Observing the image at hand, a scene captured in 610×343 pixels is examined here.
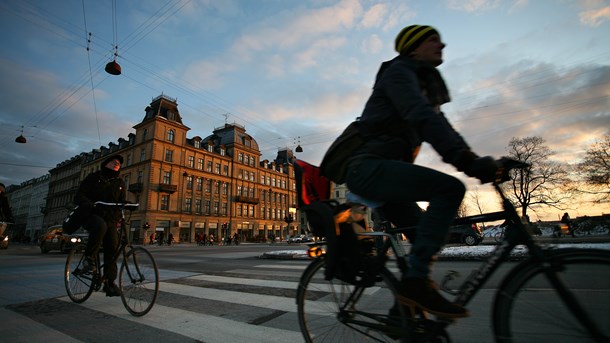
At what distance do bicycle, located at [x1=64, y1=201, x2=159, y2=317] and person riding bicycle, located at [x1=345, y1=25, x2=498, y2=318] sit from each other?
2.82 meters

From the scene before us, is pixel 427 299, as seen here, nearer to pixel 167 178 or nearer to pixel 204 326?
pixel 204 326

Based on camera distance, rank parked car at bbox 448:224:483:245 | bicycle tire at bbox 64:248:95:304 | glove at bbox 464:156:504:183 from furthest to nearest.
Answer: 1. bicycle tire at bbox 64:248:95:304
2. parked car at bbox 448:224:483:245
3. glove at bbox 464:156:504:183

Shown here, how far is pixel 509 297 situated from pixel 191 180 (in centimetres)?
5004

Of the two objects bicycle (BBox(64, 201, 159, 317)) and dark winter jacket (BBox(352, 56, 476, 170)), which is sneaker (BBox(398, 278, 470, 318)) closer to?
dark winter jacket (BBox(352, 56, 476, 170))

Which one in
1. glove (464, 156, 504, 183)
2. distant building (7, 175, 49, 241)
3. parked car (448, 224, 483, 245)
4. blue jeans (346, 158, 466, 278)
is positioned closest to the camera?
glove (464, 156, 504, 183)

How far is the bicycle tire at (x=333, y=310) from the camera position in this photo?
181 cm

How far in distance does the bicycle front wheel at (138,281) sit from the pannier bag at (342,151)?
2574 millimetres

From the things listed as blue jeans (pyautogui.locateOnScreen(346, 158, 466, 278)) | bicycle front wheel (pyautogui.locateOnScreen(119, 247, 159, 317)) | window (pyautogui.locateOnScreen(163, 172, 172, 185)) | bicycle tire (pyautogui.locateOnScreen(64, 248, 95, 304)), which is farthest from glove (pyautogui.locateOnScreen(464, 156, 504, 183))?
window (pyautogui.locateOnScreen(163, 172, 172, 185))

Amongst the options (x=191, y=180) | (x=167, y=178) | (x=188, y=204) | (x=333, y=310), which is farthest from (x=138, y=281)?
(x=191, y=180)

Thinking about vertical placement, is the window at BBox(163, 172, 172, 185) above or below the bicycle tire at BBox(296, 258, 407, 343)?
above

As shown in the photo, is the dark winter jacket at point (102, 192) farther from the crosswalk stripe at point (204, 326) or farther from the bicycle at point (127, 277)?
the crosswalk stripe at point (204, 326)

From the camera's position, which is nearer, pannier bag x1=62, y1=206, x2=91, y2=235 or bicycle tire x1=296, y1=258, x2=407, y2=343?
bicycle tire x1=296, y1=258, x2=407, y2=343

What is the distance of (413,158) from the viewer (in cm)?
201

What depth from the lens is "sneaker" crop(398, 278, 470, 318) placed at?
148cm
